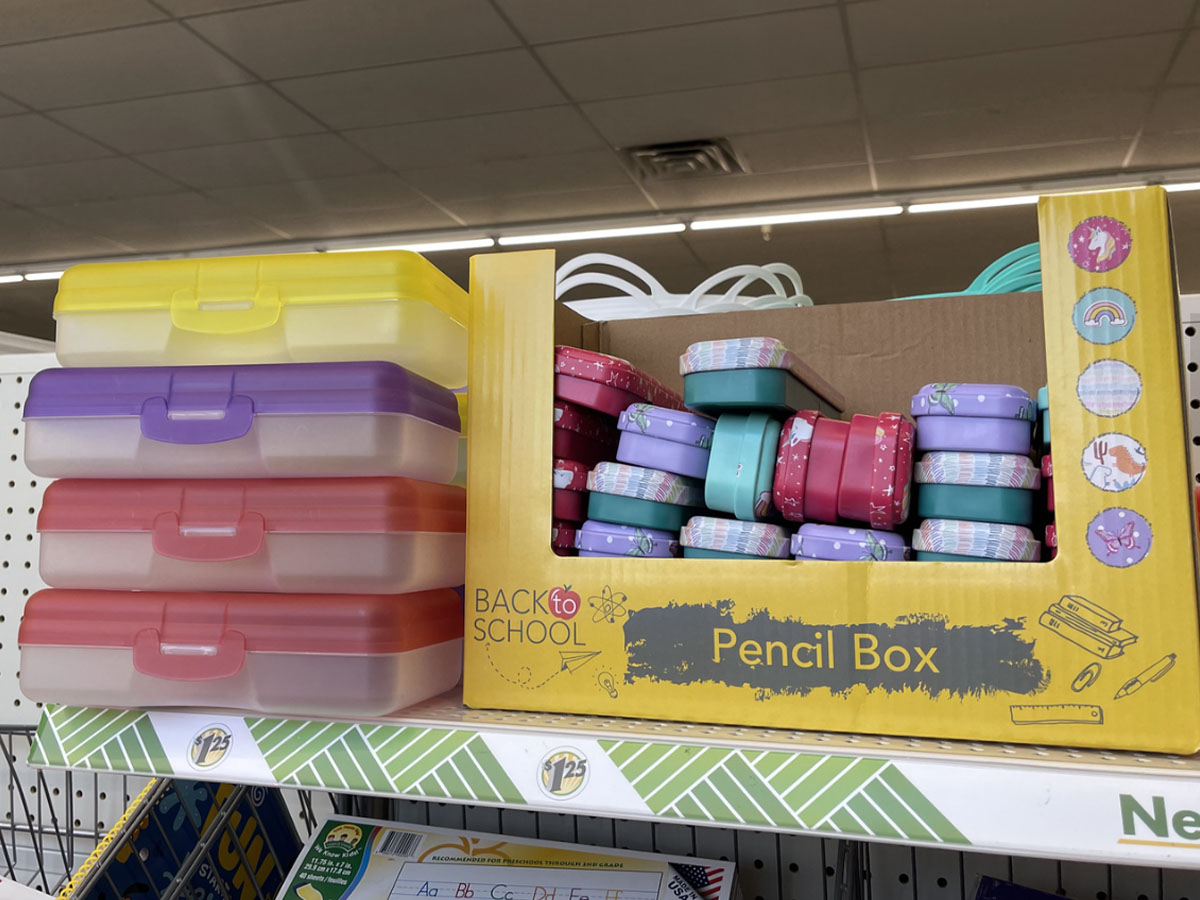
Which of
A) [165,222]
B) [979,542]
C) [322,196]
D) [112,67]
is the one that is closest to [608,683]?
[979,542]

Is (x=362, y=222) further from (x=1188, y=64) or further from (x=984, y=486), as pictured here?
(x=984, y=486)

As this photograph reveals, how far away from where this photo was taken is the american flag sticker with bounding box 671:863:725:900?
0.88 meters

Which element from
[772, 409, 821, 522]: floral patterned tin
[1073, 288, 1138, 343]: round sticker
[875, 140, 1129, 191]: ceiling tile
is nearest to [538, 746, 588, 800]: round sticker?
[772, 409, 821, 522]: floral patterned tin

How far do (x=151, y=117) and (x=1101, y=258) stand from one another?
15.0 ft

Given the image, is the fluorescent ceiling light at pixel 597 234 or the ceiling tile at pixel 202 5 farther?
the fluorescent ceiling light at pixel 597 234

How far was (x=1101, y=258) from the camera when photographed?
65cm

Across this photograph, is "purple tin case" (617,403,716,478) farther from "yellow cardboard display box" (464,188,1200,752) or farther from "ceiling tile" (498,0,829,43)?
"ceiling tile" (498,0,829,43)

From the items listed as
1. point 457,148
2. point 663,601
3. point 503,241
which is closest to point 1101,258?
point 663,601

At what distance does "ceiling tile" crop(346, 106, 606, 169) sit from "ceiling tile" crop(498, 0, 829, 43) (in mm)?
690

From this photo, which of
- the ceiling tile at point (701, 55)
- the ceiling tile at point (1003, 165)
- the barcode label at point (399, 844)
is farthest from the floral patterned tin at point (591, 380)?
the ceiling tile at point (1003, 165)

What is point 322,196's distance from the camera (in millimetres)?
5309

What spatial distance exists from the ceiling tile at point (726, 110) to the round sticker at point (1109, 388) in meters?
3.64

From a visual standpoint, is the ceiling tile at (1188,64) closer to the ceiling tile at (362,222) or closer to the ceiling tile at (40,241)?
the ceiling tile at (362,222)

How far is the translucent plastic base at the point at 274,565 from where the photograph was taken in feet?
2.44
